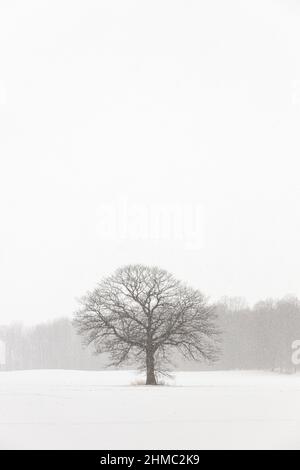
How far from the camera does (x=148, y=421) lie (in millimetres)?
26938

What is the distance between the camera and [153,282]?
5191 centimetres

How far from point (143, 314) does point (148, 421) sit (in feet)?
85.7

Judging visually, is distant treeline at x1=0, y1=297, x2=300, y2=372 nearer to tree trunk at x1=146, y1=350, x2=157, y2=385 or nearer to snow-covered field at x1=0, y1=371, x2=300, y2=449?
tree trunk at x1=146, y1=350, x2=157, y2=385

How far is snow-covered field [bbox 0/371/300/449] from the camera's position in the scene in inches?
898

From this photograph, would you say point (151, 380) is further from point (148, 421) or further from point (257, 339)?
point (257, 339)

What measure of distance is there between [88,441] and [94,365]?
131m

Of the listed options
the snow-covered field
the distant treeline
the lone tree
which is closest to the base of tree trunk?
the lone tree

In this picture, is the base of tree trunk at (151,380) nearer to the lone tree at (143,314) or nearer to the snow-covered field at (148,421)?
the lone tree at (143,314)

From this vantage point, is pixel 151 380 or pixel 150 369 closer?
pixel 150 369

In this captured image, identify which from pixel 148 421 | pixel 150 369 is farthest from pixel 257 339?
pixel 148 421

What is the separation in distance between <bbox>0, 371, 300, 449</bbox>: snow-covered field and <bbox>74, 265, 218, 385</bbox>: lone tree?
1162 centimetres

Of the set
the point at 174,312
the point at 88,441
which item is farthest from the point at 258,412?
the point at 174,312

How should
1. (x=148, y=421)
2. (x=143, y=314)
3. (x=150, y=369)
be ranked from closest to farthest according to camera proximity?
(x=148, y=421) < (x=150, y=369) < (x=143, y=314)
